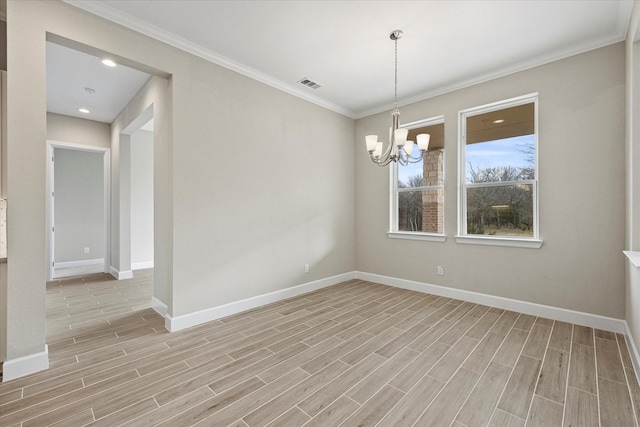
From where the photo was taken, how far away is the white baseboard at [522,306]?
2.94 meters

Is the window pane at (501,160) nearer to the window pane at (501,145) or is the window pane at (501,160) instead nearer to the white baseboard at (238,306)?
the window pane at (501,145)

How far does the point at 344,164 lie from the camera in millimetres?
5133

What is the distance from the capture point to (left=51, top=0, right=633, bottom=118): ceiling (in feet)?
8.25

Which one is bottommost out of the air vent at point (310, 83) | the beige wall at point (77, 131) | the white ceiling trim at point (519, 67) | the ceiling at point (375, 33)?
the beige wall at point (77, 131)

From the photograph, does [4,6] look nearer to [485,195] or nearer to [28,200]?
[28,200]

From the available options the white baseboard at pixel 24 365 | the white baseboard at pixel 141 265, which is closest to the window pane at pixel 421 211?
the white baseboard at pixel 24 365

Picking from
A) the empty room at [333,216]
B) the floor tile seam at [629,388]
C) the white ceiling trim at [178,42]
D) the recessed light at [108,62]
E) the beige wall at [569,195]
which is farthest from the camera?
the beige wall at [569,195]

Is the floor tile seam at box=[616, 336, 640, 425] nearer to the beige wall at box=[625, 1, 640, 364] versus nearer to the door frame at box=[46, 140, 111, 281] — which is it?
the beige wall at box=[625, 1, 640, 364]

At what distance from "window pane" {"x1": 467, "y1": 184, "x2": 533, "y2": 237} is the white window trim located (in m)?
0.45

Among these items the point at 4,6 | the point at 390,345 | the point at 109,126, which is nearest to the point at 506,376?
the point at 390,345

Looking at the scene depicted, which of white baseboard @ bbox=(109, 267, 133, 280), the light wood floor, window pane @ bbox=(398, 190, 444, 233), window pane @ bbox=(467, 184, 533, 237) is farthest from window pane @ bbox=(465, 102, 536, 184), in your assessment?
white baseboard @ bbox=(109, 267, 133, 280)

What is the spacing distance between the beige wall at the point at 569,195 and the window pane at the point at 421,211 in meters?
0.23

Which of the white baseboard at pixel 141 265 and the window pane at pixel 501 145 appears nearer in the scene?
the window pane at pixel 501 145

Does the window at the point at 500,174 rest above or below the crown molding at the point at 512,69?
below
